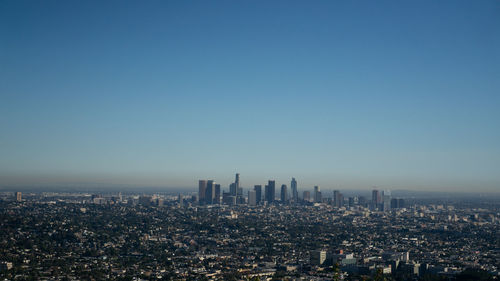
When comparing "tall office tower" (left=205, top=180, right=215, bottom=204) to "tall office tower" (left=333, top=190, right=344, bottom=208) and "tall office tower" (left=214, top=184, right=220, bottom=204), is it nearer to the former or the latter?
"tall office tower" (left=214, top=184, right=220, bottom=204)

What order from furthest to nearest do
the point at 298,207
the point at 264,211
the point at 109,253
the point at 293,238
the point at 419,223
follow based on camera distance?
1. the point at 298,207
2. the point at 264,211
3. the point at 419,223
4. the point at 293,238
5. the point at 109,253

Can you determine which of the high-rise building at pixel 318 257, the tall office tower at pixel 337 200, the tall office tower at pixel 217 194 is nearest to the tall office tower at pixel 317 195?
the tall office tower at pixel 337 200

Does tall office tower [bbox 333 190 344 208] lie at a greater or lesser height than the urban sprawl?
greater

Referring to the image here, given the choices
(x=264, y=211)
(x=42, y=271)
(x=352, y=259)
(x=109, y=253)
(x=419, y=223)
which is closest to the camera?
(x=42, y=271)

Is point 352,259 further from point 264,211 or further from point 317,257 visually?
point 264,211

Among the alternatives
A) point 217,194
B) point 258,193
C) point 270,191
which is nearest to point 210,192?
point 217,194

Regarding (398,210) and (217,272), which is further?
(398,210)

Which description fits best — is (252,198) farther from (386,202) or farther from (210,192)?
(386,202)

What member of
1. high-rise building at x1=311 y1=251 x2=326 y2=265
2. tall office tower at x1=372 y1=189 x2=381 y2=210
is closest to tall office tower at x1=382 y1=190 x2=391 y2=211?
tall office tower at x1=372 y1=189 x2=381 y2=210

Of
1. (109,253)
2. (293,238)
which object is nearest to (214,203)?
(293,238)
